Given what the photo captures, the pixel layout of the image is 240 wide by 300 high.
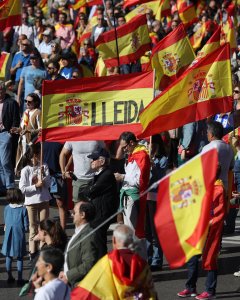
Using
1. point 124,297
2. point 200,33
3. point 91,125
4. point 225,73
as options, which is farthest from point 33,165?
point 200,33

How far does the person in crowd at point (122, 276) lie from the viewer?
9109mm

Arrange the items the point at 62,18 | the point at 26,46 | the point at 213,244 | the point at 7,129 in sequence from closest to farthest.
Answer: the point at 213,244 < the point at 7,129 < the point at 26,46 < the point at 62,18

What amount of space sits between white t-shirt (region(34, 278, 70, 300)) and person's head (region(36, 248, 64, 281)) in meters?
0.08

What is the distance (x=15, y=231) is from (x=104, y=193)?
1.07 meters

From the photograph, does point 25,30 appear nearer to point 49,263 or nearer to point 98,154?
point 98,154

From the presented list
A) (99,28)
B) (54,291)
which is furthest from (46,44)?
(54,291)

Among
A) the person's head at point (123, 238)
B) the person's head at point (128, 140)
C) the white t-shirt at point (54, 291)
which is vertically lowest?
the white t-shirt at point (54, 291)

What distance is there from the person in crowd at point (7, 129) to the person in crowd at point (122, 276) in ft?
26.6

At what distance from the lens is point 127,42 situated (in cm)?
1959

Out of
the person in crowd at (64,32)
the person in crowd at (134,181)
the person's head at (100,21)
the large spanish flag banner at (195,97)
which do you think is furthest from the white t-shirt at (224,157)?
the person in crowd at (64,32)

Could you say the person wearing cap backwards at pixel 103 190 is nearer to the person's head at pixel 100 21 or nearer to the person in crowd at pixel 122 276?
the person in crowd at pixel 122 276

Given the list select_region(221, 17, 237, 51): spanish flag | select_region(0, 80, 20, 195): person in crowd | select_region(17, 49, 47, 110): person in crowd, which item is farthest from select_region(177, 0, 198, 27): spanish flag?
select_region(0, 80, 20, 195): person in crowd

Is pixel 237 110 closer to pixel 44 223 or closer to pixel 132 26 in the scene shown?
pixel 132 26

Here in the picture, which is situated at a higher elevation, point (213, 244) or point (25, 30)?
point (25, 30)
